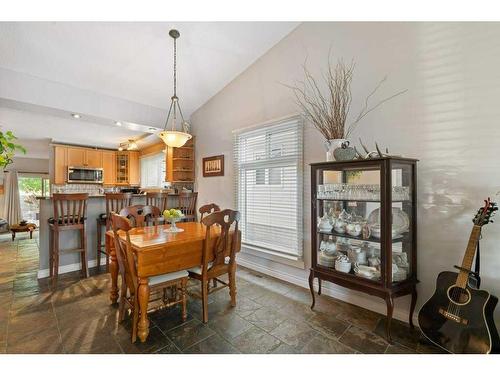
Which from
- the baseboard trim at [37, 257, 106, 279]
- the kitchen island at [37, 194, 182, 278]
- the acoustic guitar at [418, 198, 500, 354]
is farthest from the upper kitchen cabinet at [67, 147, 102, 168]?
the acoustic guitar at [418, 198, 500, 354]

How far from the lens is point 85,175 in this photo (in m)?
6.37

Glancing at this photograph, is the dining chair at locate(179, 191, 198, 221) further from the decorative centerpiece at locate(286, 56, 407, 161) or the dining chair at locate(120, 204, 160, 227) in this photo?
the decorative centerpiece at locate(286, 56, 407, 161)

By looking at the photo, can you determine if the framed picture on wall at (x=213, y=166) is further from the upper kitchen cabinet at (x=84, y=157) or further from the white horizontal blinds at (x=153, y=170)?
the upper kitchen cabinet at (x=84, y=157)

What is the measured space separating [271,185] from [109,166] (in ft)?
18.5

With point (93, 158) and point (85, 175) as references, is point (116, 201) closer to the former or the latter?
point (85, 175)

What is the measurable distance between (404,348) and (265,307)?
120 cm

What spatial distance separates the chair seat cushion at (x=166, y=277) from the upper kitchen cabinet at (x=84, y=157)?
5805 mm

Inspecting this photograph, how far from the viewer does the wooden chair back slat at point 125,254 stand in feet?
6.06

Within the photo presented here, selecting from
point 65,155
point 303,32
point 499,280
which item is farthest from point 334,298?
point 65,155

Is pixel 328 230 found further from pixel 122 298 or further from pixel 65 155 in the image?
pixel 65 155

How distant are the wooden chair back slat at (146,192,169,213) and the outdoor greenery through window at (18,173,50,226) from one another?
6210 millimetres

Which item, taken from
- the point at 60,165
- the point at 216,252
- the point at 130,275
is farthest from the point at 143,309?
the point at 60,165

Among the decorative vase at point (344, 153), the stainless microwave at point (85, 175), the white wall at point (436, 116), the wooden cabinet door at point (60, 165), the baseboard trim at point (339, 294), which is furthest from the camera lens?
the stainless microwave at point (85, 175)

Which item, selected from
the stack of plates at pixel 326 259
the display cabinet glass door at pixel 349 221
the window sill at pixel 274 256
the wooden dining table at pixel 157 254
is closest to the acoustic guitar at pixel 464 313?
the display cabinet glass door at pixel 349 221
